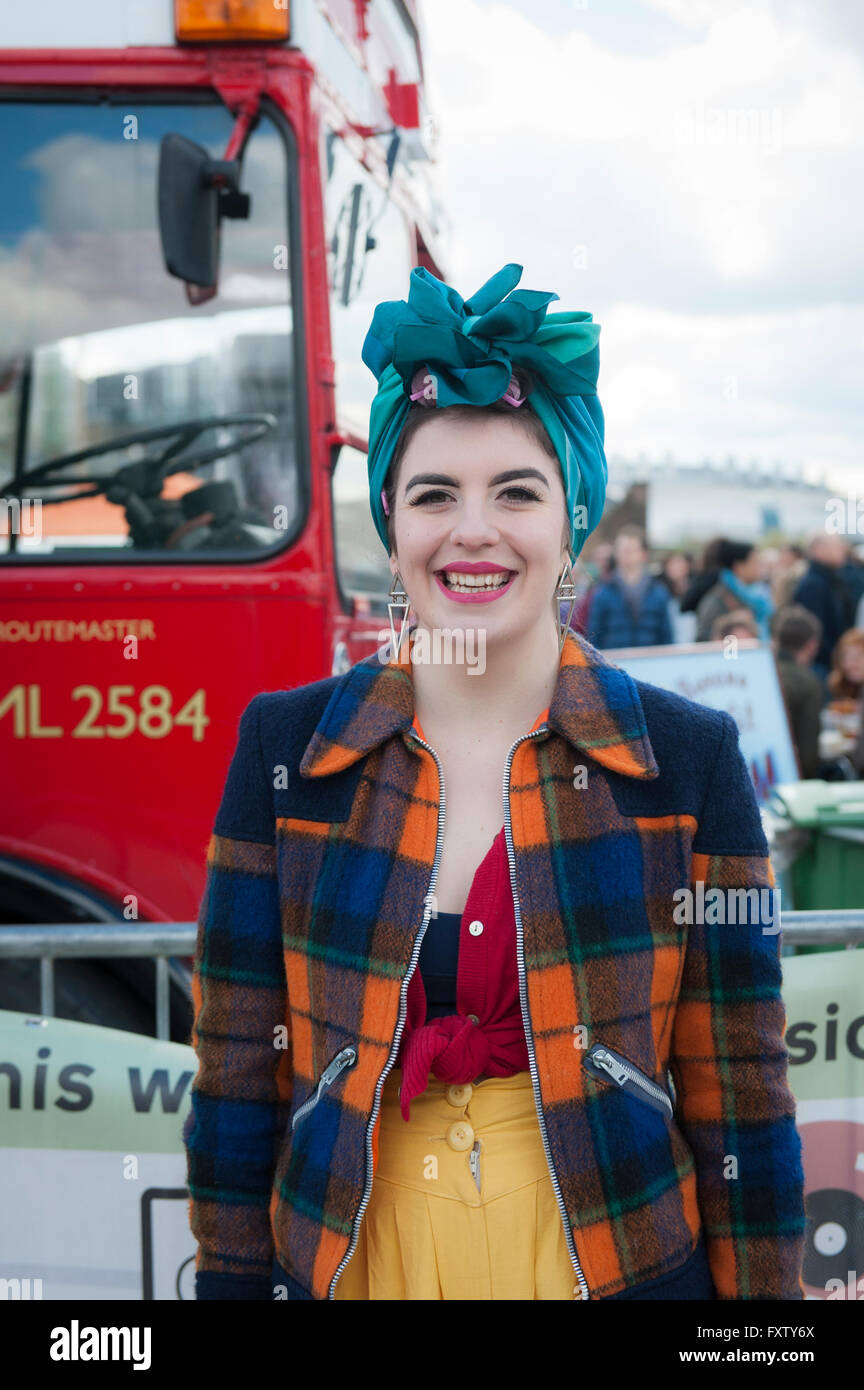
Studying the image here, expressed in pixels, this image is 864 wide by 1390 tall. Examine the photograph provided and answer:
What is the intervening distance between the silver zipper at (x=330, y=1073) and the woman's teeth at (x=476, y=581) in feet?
1.98

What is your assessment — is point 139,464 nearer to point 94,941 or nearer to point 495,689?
point 94,941

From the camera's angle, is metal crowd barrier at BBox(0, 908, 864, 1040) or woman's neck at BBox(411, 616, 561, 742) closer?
woman's neck at BBox(411, 616, 561, 742)

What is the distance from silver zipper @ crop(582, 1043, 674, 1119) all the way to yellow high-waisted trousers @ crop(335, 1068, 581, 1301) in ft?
0.35

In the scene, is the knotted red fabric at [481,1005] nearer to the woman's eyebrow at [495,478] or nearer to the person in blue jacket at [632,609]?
the woman's eyebrow at [495,478]

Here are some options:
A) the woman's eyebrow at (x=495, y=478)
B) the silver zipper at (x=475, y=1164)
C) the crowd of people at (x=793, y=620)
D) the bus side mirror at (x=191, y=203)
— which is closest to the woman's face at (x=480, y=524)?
the woman's eyebrow at (x=495, y=478)

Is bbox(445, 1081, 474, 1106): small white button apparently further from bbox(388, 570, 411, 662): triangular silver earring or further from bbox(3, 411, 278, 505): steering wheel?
bbox(3, 411, 278, 505): steering wheel

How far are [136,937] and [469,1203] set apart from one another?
1.12m

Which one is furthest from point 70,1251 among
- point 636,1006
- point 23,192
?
point 23,192

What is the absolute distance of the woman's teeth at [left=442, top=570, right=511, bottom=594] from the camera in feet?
5.17

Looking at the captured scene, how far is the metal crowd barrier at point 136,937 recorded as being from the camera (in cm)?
240

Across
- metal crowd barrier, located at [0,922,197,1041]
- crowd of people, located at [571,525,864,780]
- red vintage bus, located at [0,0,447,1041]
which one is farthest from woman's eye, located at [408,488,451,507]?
crowd of people, located at [571,525,864,780]

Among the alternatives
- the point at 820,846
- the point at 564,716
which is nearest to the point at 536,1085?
the point at 564,716

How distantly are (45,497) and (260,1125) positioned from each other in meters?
1.93
